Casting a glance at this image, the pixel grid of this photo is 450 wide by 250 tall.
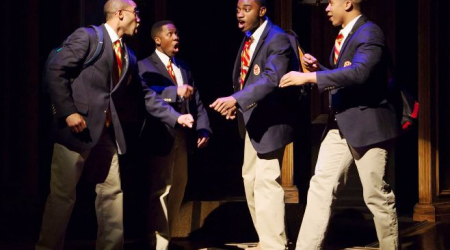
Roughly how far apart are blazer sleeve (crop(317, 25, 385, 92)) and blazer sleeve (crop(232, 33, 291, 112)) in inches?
17.0

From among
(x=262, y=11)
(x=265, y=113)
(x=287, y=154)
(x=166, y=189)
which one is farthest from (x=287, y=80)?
(x=287, y=154)

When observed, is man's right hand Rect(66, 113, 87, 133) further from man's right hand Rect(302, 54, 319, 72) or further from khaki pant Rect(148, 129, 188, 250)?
man's right hand Rect(302, 54, 319, 72)

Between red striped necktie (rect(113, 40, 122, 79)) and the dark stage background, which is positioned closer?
red striped necktie (rect(113, 40, 122, 79))

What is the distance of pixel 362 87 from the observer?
3.97m

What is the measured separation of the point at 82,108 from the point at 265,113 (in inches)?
44.4

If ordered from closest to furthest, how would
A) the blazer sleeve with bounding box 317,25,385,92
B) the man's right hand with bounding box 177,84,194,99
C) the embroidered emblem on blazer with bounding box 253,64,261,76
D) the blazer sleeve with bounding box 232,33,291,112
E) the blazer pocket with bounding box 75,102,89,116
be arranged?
the blazer sleeve with bounding box 317,25,385,92
the blazer pocket with bounding box 75,102,89,116
the blazer sleeve with bounding box 232,33,291,112
the embroidered emblem on blazer with bounding box 253,64,261,76
the man's right hand with bounding box 177,84,194,99

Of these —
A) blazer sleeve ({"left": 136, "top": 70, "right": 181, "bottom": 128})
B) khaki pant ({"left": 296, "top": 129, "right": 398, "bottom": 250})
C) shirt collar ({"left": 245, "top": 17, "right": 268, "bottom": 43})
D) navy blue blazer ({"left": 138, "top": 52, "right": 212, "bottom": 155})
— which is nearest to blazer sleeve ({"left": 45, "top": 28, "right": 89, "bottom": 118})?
blazer sleeve ({"left": 136, "top": 70, "right": 181, "bottom": 128})

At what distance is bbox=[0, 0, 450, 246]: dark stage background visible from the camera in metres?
5.58

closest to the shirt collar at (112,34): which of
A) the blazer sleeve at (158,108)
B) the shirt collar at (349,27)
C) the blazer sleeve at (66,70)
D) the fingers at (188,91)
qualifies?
the blazer sleeve at (66,70)

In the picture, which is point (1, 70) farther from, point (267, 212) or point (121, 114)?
point (267, 212)

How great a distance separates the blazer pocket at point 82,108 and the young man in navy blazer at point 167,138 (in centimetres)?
82

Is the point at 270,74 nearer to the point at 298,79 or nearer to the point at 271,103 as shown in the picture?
the point at 271,103

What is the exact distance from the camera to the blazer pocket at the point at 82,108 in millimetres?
4074

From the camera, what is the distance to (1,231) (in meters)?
5.30
